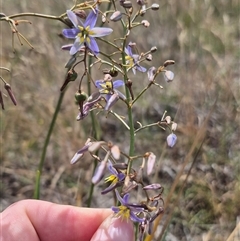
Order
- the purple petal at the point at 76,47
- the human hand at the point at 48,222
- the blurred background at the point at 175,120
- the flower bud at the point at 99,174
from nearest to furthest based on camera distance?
the flower bud at the point at 99,174 → the purple petal at the point at 76,47 → the human hand at the point at 48,222 → the blurred background at the point at 175,120

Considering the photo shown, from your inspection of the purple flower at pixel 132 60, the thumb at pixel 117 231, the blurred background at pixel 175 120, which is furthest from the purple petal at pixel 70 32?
the blurred background at pixel 175 120

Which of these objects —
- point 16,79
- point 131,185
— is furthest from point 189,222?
point 16,79

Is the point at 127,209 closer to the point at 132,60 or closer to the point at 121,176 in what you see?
the point at 121,176

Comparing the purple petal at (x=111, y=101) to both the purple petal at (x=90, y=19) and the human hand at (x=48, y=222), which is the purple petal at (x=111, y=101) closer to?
the purple petal at (x=90, y=19)

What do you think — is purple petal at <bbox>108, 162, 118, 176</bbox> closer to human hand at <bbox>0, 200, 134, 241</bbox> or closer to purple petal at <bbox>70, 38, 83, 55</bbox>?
purple petal at <bbox>70, 38, 83, 55</bbox>

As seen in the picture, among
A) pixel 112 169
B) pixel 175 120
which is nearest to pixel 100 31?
pixel 112 169

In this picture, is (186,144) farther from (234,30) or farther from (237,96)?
(234,30)
